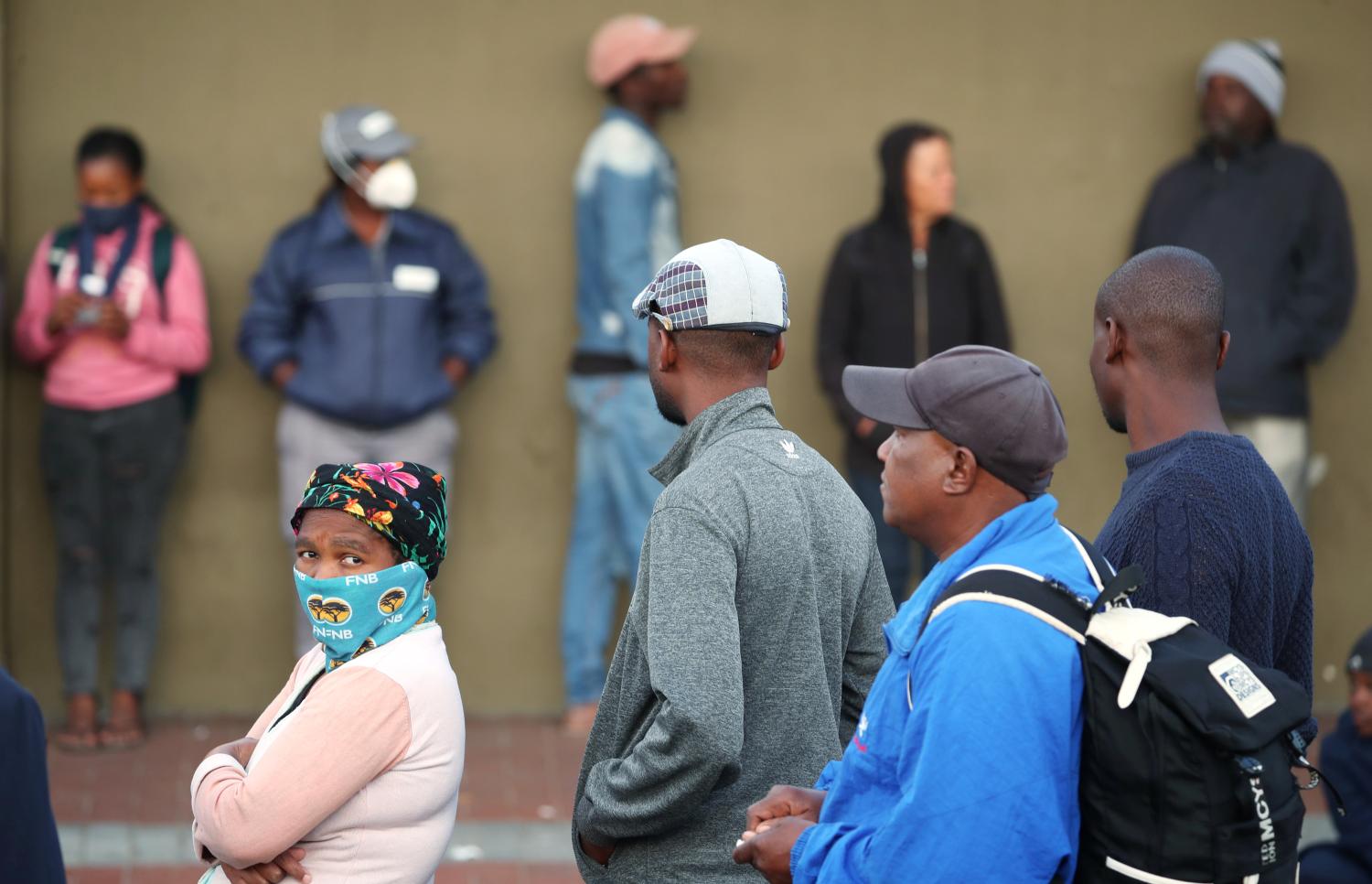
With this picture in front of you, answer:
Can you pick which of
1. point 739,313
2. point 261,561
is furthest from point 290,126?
point 739,313

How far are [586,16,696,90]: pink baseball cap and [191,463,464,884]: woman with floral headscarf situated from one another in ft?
15.4

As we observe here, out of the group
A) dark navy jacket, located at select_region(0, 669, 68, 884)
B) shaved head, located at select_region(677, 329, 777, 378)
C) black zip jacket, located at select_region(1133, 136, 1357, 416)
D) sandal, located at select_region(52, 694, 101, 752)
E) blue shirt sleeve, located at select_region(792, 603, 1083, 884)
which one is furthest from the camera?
black zip jacket, located at select_region(1133, 136, 1357, 416)

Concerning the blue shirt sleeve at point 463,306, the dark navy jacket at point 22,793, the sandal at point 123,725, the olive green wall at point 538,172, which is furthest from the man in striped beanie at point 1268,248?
the dark navy jacket at point 22,793

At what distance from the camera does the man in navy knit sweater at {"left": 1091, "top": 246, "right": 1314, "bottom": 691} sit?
3121mm

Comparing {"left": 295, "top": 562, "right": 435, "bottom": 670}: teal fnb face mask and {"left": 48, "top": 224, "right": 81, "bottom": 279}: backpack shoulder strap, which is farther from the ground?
{"left": 48, "top": 224, "right": 81, "bottom": 279}: backpack shoulder strap

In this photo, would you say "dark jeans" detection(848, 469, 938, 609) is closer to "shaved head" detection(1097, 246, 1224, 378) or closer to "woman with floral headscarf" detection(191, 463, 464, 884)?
"shaved head" detection(1097, 246, 1224, 378)

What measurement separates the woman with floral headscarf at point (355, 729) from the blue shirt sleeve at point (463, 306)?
435 cm

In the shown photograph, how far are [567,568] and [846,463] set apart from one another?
1.35 metres

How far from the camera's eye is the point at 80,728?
746 centimetres

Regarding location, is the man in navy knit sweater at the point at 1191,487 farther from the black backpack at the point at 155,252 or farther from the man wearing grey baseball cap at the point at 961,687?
the black backpack at the point at 155,252

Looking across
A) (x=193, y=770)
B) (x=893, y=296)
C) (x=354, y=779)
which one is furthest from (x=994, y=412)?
(x=193, y=770)

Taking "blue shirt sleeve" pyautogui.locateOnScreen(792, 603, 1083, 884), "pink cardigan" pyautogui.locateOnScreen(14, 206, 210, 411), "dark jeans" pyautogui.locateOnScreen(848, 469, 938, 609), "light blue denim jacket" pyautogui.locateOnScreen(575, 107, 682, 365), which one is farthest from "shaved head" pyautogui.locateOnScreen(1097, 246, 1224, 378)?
"pink cardigan" pyautogui.locateOnScreen(14, 206, 210, 411)

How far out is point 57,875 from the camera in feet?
9.75

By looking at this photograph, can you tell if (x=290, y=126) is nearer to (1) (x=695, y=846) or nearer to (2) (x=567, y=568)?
(2) (x=567, y=568)
